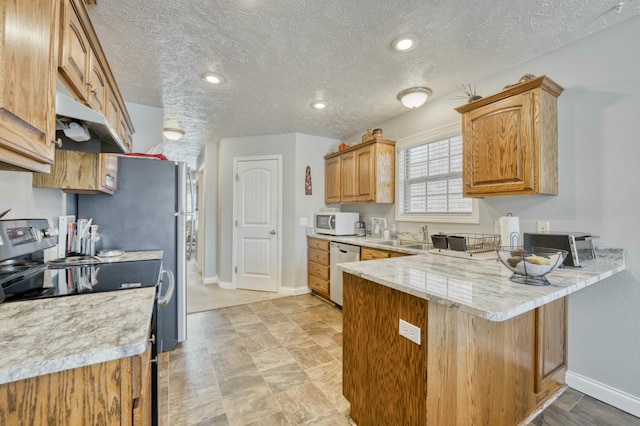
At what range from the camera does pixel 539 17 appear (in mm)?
1774

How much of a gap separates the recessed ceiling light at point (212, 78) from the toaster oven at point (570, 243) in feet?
9.22

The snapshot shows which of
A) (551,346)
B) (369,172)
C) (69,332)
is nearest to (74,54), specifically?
(69,332)

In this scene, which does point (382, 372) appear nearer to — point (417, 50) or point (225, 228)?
point (417, 50)

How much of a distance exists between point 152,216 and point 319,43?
6.56 ft

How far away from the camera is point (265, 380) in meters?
2.03

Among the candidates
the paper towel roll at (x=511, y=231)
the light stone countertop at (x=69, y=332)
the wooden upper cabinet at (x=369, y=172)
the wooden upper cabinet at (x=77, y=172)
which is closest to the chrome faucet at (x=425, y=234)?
the wooden upper cabinet at (x=369, y=172)

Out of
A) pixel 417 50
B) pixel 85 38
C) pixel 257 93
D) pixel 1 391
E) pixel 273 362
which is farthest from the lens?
pixel 257 93

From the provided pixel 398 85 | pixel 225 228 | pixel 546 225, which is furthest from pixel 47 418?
pixel 225 228

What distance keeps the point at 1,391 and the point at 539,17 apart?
291cm

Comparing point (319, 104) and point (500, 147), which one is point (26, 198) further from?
point (500, 147)

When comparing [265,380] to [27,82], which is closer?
[27,82]

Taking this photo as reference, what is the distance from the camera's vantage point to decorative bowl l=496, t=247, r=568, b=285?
1.29 meters

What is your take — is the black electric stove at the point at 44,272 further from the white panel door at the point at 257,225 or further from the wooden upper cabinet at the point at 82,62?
the white panel door at the point at 257,225

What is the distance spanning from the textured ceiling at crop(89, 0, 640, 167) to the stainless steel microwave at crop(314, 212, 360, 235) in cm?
149
